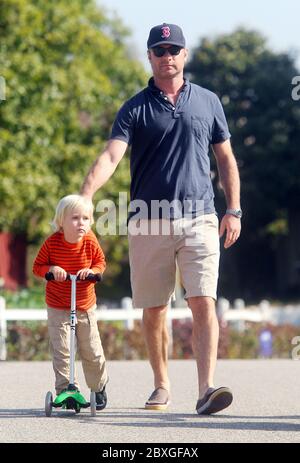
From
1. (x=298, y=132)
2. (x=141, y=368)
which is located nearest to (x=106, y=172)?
(x=141, y=368)

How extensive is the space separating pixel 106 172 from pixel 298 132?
5254cm

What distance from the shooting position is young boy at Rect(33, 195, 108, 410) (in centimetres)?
870

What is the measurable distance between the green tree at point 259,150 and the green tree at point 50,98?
40.6 feet

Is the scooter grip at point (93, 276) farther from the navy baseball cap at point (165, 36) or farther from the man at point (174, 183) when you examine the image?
the navy baseball cap at point (165, 36)

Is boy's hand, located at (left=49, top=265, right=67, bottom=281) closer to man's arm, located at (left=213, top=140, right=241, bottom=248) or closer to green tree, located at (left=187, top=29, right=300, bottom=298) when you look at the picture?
man's arm, located at (left=213, top=140, right=241, bottom=248)

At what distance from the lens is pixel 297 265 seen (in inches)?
2603

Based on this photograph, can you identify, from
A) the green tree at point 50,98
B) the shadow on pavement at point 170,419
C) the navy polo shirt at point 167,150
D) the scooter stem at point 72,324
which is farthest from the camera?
the green tree at point 50,98

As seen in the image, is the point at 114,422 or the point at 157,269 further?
the point at 157,269

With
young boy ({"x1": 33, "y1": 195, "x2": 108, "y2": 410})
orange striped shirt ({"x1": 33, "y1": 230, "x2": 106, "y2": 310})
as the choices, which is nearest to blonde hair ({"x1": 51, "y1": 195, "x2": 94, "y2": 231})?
young boy ({"x1": 33, "y1": 195, "x2": 108, "y2": 410})

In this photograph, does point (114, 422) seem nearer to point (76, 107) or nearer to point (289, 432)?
point (289, 432)

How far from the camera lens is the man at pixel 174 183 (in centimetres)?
888

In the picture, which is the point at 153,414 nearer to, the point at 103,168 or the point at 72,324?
the point at 72,324

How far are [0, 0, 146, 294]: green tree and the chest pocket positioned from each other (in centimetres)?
2756

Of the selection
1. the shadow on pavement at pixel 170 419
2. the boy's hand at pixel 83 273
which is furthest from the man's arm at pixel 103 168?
the shadow on pavement at pixel 170 419
